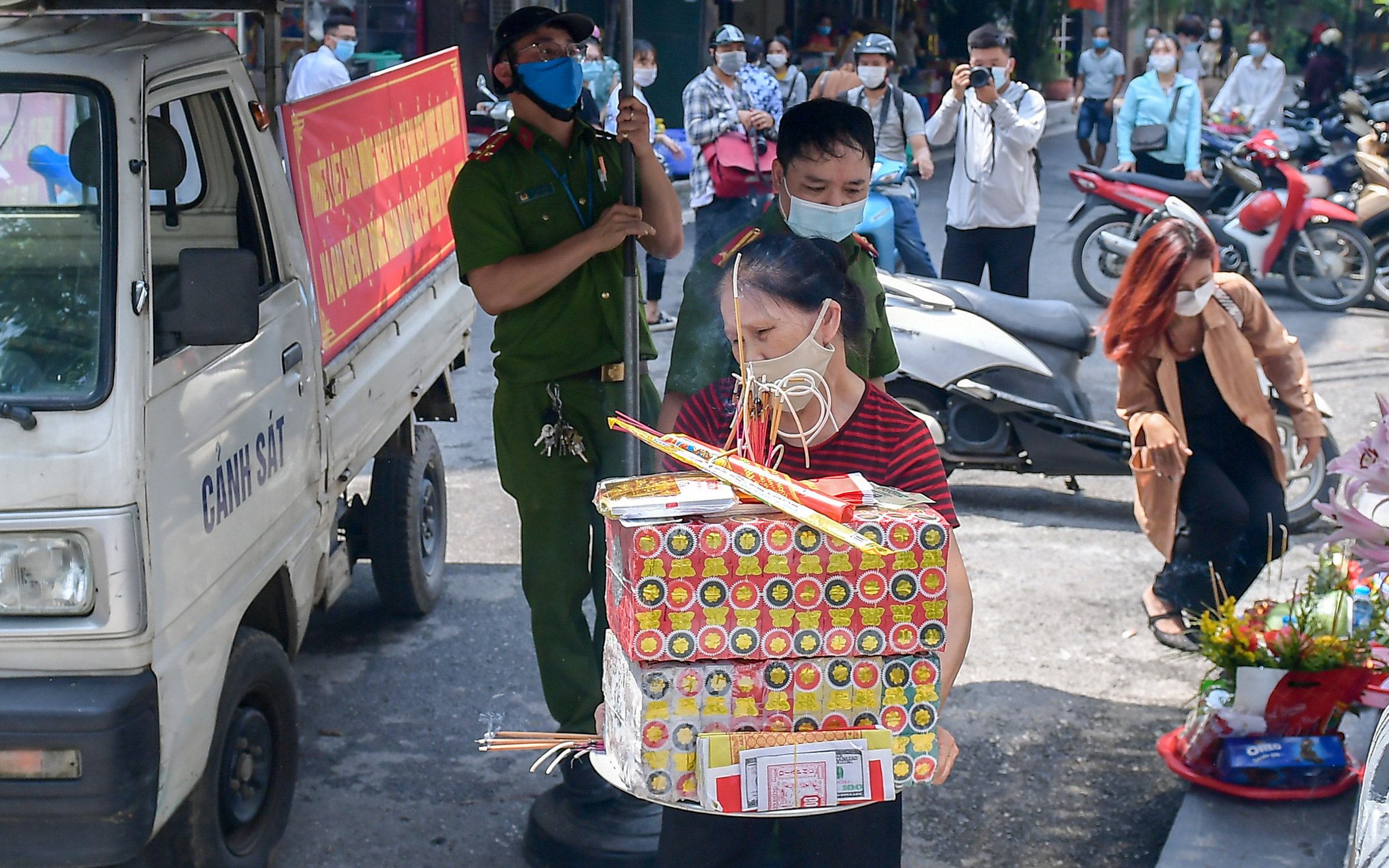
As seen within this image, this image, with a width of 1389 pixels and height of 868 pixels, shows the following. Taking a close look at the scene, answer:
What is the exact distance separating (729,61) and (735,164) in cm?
84

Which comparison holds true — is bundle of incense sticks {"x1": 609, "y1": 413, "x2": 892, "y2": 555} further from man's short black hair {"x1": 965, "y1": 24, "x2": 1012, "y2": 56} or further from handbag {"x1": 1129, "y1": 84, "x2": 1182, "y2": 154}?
handbag {"x1": 1129, "y1": 84, "x2": 1182, "y2": 154}

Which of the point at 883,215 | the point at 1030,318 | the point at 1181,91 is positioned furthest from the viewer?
the point at 1181,91

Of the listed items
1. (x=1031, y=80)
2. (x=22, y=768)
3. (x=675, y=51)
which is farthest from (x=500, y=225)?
(x=1031, y=80)

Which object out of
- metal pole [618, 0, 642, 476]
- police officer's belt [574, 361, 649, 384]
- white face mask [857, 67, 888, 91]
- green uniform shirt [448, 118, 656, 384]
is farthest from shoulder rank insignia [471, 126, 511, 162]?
white face mask [857, 67, 888, 91]

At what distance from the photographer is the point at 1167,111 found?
11.6m

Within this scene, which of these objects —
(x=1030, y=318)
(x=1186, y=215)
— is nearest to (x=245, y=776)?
(x=1186, y=215)

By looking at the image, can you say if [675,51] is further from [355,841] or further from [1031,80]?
[355,841]

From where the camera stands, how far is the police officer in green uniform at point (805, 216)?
3.06 metres

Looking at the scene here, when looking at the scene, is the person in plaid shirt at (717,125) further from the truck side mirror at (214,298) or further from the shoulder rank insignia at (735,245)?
the truck side mirror at (214,298)

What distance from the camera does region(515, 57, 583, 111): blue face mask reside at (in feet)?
11.7

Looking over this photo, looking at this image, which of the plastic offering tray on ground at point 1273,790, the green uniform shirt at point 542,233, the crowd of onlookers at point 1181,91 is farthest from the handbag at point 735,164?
the plastic offering tray on ground at point 1273,790

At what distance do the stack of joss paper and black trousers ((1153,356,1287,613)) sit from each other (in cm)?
303

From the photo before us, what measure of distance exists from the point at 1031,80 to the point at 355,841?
22.3 metres

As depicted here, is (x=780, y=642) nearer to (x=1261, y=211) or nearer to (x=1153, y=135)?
(x=1261, y=211)
